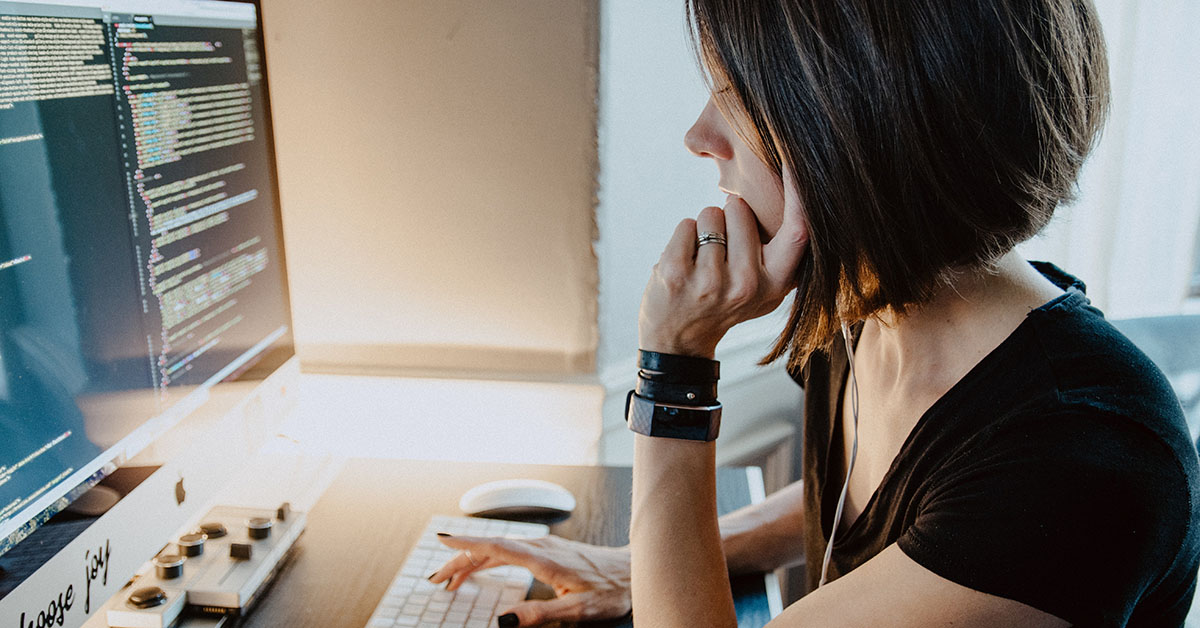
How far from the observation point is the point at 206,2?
0.88 metres

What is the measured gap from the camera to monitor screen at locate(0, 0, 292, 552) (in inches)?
24.9

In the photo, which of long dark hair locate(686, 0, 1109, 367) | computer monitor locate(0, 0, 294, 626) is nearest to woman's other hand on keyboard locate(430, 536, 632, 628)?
computer monitor locate(0, 0, 294, 626)

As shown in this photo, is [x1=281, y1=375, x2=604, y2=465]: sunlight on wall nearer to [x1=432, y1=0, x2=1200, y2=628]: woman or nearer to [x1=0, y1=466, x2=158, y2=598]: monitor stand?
[x1=432, y1=0, x2=1200, y2=628]: woman

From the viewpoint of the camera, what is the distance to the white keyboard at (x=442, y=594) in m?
0.86

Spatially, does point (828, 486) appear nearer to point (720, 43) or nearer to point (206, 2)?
point (720, 43)

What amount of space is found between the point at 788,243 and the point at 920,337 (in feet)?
0.55

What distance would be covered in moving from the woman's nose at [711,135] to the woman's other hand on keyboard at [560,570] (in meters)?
0.42

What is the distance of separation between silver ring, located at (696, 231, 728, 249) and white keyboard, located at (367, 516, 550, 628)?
0.37 meters

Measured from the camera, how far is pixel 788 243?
871mm

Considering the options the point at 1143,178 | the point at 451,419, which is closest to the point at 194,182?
the point at 451,419

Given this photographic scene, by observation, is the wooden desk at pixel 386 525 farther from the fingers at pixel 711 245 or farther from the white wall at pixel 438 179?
the fingers at pixel 711 245

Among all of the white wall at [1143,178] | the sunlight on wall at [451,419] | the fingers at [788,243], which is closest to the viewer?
the fingers at [788,243]

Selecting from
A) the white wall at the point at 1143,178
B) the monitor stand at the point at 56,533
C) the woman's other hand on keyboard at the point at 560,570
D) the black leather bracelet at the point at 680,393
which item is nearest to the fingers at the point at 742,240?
the black leather bracelet at the point at 680,393

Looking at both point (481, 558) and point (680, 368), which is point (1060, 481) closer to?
point (680, 368)
